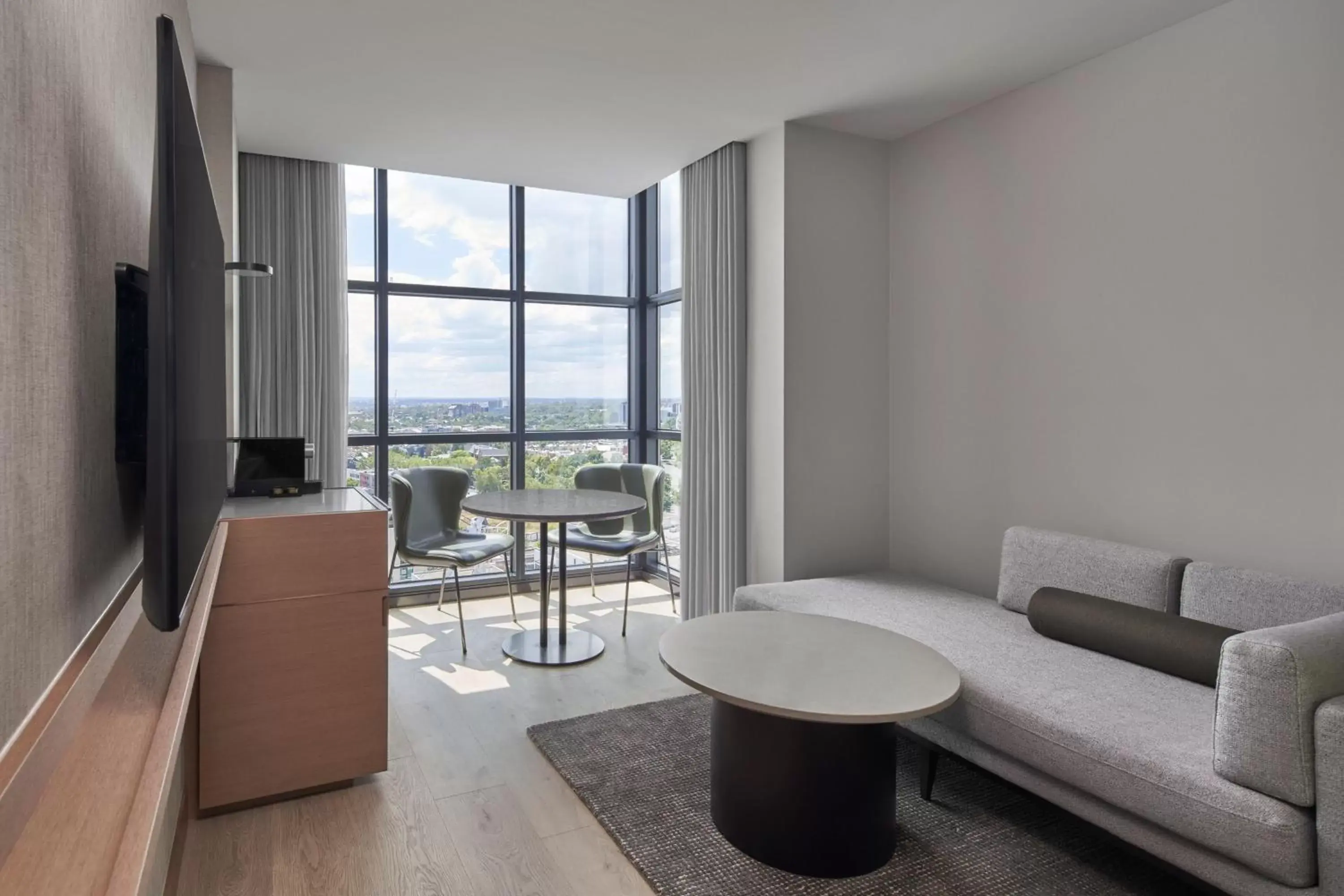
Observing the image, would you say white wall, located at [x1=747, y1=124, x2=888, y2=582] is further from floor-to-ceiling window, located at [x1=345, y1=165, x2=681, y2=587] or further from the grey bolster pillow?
the grey bolster pillow

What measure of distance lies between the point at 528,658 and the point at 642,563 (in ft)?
6.01

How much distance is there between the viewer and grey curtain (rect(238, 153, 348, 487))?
13.5ft

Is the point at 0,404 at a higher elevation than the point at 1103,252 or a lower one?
lower

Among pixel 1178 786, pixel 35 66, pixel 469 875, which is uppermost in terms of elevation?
pixel 35 66

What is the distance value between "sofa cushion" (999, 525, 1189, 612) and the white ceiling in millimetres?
1804

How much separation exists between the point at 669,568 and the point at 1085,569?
2415mm

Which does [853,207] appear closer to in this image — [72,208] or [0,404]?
[72,208]

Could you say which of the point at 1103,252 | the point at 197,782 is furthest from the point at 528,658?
the point at 1103,252

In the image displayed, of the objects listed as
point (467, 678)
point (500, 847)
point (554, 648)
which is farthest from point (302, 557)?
point (554, 648)

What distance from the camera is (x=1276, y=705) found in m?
1.67

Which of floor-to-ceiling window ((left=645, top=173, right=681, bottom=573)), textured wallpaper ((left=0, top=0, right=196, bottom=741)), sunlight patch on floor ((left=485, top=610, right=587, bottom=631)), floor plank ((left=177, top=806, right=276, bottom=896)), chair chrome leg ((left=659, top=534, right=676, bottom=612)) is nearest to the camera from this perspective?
textured wallpaper ((left=0, top=0, right=196, bottom=741))

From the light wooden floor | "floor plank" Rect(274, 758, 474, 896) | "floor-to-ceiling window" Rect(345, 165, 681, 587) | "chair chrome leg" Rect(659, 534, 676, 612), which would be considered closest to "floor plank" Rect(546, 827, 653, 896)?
the light wooden floor

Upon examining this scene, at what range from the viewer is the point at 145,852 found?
2.16 ft

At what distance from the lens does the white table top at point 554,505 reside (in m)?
3.54
